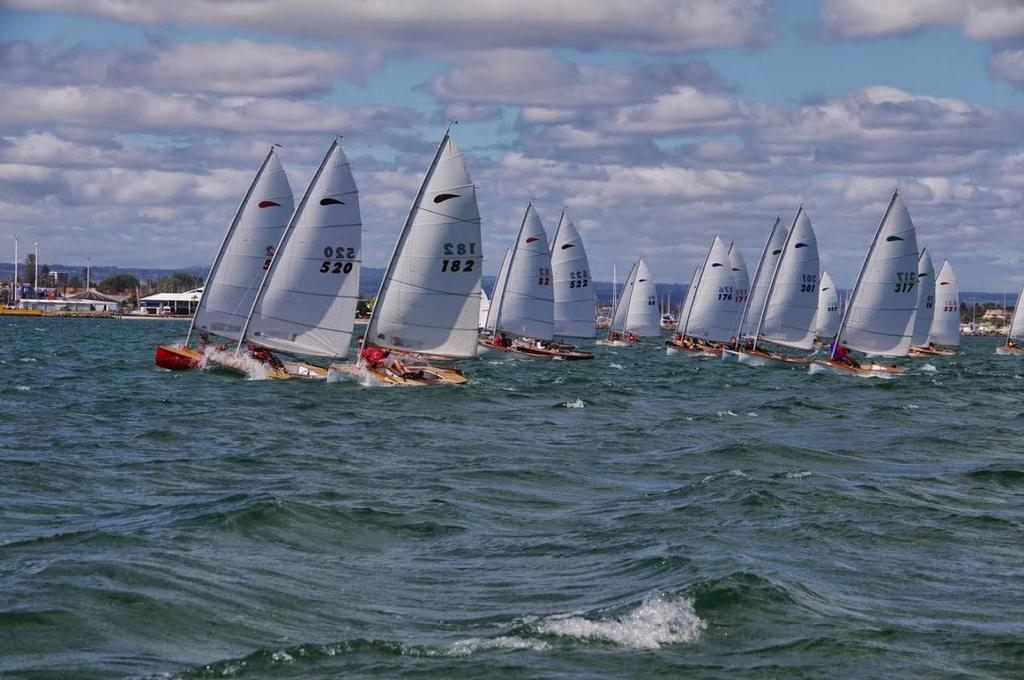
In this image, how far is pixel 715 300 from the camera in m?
91.8

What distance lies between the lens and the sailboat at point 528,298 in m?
75.2

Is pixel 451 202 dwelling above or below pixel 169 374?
above

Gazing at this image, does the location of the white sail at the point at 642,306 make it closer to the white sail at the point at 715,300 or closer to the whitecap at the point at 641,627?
the white sail at the point at 715,300

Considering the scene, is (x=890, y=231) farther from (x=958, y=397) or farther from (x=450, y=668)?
(x=450, y=668)

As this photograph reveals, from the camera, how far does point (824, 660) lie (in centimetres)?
1497

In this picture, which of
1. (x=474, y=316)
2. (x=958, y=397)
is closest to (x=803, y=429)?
(x=474, y=316)

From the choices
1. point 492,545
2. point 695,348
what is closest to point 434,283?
point 492,545

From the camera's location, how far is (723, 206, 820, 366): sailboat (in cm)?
7594

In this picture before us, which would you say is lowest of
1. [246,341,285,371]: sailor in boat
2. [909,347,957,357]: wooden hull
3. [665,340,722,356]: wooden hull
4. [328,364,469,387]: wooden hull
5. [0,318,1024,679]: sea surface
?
[909,347,957,357]: wooden hull

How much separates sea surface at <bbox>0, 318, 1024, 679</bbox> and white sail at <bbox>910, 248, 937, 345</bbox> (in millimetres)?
58490

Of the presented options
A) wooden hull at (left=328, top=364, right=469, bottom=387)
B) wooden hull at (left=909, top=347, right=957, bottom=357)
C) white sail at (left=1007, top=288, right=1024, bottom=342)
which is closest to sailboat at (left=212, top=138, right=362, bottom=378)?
wooden hull at (left=328, top=364, right=469, bottom=387)

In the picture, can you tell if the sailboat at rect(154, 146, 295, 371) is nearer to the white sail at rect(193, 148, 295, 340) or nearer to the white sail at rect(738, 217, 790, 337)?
the white sail at rect(193, 148, 295, 340)

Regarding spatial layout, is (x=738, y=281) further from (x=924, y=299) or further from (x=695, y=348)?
(x=924, y=299)

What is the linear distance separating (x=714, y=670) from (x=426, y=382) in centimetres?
3405
